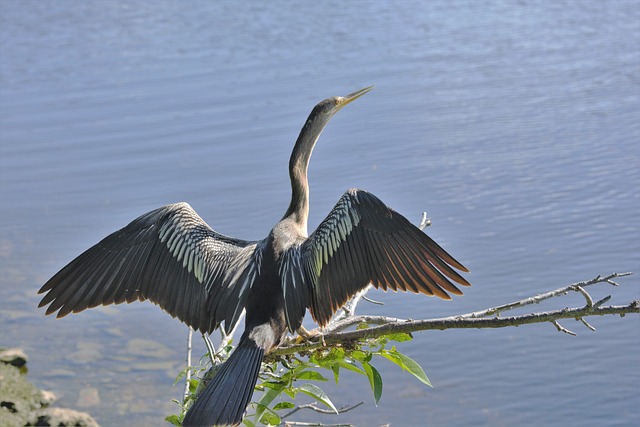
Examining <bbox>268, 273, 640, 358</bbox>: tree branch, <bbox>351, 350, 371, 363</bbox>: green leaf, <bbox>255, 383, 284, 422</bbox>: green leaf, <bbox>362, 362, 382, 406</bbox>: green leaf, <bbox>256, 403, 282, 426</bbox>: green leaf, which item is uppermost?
<bbox>268, 273, 640, 358</bbox>: tree branch

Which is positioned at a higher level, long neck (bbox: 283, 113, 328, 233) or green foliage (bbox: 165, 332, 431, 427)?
long neck (bbox: 283, 113, 328, 233)

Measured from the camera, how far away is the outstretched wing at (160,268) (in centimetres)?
456

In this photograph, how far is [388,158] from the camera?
9.48 meters

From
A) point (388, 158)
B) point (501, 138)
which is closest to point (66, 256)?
point (388, 158)

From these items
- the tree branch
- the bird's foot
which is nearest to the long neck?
the bird's foot

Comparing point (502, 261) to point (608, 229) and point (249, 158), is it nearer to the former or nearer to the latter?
point (608, 229)

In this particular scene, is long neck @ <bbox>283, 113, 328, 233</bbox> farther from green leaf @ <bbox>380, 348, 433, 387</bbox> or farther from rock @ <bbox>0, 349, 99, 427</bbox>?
rock @ <bbox>0, 349, 99, 427</bbox>

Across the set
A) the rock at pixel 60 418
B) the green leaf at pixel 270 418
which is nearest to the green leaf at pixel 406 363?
the green leaf at pixel 270 418

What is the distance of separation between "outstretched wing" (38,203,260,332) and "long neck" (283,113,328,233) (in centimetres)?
27

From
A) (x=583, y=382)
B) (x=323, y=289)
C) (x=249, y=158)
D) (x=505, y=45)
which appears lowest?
(x=583, y=382)

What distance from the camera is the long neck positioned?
473 centimetres

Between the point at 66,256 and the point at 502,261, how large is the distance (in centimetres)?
371

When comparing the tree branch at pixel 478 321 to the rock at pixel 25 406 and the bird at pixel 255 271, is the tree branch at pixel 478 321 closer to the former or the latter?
the bird at pixel 255 271

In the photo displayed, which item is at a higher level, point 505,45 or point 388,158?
point 505,45
